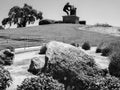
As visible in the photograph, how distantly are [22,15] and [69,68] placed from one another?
70592 mm

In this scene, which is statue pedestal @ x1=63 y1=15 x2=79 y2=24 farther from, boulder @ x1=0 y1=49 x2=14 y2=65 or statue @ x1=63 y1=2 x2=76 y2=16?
boulder @ x1=0 y1=49 x2=14 y2=65

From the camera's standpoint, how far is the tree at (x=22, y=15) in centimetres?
7925

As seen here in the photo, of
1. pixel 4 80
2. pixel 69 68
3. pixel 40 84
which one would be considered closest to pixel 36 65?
pixel 4 80

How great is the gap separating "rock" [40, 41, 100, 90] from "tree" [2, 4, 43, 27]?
225 feet

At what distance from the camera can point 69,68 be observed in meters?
11.5

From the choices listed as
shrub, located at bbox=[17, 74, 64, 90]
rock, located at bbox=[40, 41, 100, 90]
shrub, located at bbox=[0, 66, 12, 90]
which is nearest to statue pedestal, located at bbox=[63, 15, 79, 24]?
rock, located at bbox=[40, 41, 100, 90]

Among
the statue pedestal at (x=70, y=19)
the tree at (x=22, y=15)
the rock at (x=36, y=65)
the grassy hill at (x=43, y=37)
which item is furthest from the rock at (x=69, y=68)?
the tree at (x=22, y=15)

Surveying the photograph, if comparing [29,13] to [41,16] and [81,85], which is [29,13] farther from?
[81,85]

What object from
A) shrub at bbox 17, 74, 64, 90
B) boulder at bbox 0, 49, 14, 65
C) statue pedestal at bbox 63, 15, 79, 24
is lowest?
boulder at bbox 0, 49, 14, 65

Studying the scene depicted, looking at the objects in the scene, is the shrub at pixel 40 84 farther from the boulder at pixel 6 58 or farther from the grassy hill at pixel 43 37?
the grassy hill at pixel 43 37

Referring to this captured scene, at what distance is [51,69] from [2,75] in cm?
247

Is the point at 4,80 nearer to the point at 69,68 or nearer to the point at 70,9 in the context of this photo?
the point at 69,68

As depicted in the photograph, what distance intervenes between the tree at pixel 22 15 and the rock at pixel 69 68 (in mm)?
68509

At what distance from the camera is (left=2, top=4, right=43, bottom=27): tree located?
79250 mm
